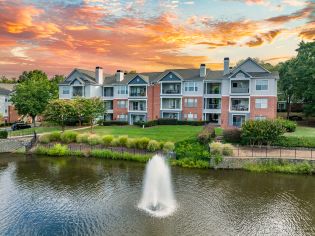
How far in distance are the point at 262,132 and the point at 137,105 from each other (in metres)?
32.5

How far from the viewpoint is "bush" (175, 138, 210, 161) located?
32781 millimetres

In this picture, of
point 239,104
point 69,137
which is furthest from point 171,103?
point 69,137

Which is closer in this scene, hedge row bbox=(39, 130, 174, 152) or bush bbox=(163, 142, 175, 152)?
bush bbox=(163, 142, 175, 152)

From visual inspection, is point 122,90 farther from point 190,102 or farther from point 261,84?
point 261,84

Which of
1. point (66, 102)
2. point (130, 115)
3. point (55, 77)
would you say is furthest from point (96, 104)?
point (55, 77)

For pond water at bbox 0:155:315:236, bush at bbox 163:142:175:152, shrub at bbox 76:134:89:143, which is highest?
shrub at bbox 76:134:89:143

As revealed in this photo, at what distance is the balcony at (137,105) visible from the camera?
6094cm

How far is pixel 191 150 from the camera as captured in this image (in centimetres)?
3419

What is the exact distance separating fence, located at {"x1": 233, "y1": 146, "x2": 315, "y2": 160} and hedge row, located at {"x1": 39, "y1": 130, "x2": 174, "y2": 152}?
26.6ft

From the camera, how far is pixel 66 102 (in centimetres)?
5034

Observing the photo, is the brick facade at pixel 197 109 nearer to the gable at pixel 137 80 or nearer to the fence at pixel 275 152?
the gable at pixel 137 80

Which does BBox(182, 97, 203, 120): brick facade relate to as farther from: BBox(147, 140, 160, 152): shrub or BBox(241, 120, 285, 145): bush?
BBox(147, 140, 160, 152): shrub

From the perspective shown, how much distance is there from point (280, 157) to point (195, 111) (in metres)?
26.9

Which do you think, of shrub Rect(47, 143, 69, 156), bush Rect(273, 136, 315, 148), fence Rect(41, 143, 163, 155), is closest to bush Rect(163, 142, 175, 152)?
fence Rect(41, 143, 163, 155)
